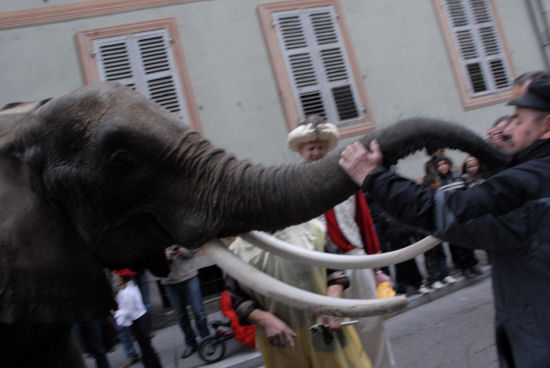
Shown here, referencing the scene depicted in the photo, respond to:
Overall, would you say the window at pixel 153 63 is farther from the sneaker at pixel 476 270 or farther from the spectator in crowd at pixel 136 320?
the sneaker at pixel 476 270

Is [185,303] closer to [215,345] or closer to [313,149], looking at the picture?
[215,345]

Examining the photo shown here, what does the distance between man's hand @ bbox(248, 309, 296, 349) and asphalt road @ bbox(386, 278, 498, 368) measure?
2631 mm

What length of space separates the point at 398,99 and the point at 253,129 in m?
3.14

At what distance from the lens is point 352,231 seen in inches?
112

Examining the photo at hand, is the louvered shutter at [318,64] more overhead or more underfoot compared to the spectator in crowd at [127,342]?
more overhead

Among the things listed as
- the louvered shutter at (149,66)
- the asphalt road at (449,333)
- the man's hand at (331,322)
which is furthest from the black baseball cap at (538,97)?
the louvered shutter at (149,66)

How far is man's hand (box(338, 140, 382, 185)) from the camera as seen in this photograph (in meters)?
1.64

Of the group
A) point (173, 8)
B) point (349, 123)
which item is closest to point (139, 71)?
point (173, 8)

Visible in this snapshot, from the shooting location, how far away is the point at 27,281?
5.36 ft

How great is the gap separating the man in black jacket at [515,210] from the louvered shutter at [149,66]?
782 cm

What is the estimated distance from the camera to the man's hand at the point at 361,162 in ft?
5.37

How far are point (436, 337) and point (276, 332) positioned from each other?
11.1 ft

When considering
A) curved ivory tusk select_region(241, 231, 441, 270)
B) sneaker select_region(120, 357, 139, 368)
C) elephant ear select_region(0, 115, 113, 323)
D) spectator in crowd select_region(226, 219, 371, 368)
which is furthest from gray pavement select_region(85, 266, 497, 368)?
elephant ear select_region(0, 115, 113, 323)

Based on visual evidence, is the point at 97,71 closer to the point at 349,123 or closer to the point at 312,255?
the point at 349,123
